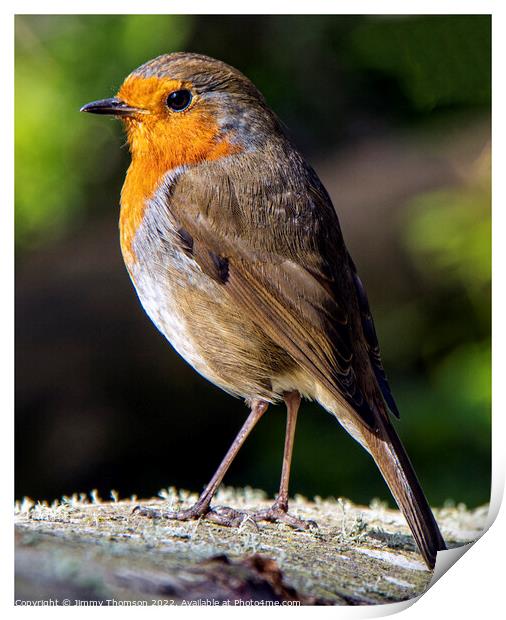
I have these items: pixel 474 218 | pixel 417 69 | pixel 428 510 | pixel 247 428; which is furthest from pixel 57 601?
pixel 417 69

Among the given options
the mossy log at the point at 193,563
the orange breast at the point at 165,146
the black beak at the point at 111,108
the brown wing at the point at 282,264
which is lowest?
the mossy log at the point at 193,563

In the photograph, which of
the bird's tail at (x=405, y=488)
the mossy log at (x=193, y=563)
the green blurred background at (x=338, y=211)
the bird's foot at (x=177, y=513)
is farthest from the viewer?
the green blurred background at (x=338, y=211)

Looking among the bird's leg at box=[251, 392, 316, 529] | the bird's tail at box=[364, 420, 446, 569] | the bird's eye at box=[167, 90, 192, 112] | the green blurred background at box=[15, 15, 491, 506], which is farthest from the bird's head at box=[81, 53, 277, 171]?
the bird's tail at box=[364, 420, 446, 569]

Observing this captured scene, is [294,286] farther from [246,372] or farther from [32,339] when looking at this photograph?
[32,339]

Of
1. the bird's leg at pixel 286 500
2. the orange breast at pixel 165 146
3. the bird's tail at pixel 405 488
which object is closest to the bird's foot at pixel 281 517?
the bird's leg at pixel 286 500

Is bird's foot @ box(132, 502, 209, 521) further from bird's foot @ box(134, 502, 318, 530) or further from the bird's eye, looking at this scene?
the bird's eye

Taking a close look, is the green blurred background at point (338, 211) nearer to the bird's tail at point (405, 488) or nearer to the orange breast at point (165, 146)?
the orange breast at point (165, 146)

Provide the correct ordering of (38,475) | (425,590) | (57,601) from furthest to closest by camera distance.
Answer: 1. (38,475)
2. (425,590)
3. (57,601)
